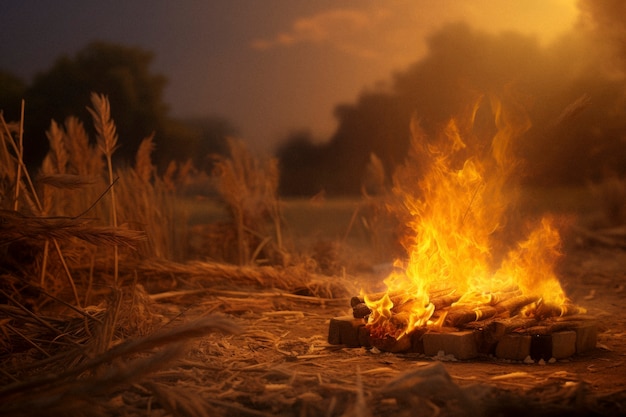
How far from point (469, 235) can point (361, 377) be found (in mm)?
1750

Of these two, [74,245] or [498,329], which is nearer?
[498,329]

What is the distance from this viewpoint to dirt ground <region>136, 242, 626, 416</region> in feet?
8.06

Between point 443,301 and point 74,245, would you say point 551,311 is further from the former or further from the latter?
point 74,245

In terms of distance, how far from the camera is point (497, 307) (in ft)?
13.2

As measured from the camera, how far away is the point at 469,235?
4.49m

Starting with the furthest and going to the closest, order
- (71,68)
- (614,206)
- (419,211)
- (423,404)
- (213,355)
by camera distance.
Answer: (71,68)
(614,206)
(419,211)
(213,355)
(423,404)

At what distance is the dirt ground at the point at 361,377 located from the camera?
2.46 m

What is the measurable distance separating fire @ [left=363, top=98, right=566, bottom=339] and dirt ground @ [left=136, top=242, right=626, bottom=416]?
0.56 meters

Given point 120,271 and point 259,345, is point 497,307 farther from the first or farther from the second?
point 120,271

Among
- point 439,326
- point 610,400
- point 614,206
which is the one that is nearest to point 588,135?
point 614,206

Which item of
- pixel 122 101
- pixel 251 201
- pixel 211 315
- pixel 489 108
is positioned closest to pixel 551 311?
pixel 211 315

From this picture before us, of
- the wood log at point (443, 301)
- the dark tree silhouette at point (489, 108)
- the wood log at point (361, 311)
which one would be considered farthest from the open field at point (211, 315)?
the dark tree silhouette at point (489, 108)

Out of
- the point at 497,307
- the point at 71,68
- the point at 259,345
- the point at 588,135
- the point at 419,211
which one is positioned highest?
the point at 71,68

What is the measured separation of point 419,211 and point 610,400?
2148mm
